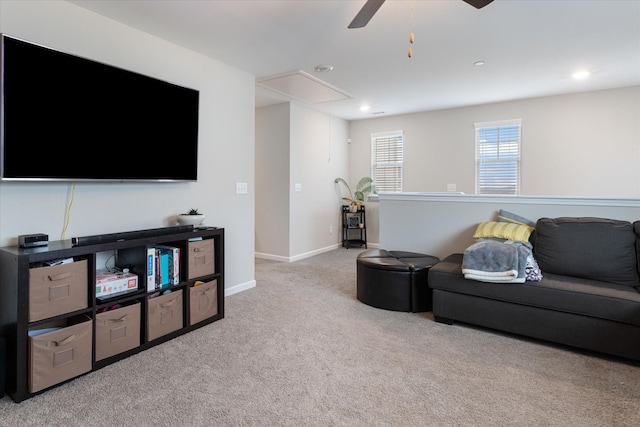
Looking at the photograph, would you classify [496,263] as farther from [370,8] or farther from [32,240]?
[32,240]

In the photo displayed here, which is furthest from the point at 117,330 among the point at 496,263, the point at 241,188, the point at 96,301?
the point at 496,263

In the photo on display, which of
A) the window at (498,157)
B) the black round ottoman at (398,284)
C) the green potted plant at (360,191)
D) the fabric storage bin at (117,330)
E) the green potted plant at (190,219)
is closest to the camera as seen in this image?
the fabric storage bin at (117,330)

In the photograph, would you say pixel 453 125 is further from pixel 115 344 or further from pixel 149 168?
pixel 115 344

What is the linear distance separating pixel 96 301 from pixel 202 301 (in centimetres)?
84

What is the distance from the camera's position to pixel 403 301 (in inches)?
130

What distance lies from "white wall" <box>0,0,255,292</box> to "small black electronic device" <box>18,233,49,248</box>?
21 cm

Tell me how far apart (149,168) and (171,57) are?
108cm

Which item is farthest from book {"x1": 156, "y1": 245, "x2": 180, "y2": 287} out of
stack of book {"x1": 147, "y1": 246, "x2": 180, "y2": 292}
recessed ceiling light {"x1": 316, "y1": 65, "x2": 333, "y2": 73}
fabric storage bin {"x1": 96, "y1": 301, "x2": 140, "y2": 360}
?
recessed ceiling light {"x1": 316, "y1": 65, "x2": 333, "y2": 73}

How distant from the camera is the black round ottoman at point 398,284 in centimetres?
327

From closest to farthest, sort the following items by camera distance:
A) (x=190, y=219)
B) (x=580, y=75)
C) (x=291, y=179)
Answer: (x=190, y=219)
(x=580, y=75)
(x=291, y=179)

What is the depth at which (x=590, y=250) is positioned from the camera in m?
2.77

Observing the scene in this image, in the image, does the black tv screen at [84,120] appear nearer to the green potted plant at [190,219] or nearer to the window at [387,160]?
the green potted plant at [190,219]

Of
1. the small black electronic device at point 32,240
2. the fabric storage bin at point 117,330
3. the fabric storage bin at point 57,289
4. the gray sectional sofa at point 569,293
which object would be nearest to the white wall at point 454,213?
the gray sectional sofa at point 569,293

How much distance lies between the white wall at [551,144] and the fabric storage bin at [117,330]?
4.99m
